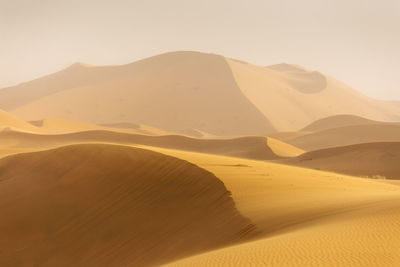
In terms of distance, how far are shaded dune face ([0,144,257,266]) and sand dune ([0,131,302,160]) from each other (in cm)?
1895

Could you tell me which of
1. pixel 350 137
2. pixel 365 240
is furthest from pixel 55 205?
pixel 350 137

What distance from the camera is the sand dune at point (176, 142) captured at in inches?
1300

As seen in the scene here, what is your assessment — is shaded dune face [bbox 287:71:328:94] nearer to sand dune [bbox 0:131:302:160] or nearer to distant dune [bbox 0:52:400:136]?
distant dune [bbox 0:52:400:136]

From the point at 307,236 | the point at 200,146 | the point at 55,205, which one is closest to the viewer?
the point at 307,236

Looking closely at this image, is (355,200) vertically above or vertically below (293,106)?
above

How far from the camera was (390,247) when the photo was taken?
524cm

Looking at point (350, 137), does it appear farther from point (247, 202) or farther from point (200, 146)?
point (247, 202)

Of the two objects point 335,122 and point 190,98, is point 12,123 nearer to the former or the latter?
point 335,122

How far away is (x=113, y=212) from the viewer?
35.9ft

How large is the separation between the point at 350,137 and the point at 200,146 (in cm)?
1576

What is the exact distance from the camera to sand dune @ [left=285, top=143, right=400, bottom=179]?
80.6 feet

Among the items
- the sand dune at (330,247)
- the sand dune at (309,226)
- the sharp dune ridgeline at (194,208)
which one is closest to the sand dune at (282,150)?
the sharp dune ridgeline at (194,208)

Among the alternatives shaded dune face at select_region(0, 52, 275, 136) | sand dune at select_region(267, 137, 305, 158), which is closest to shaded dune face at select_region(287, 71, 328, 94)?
shaded dune face at select_region(0, 52, 275, 136)

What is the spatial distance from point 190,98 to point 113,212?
73517mm
